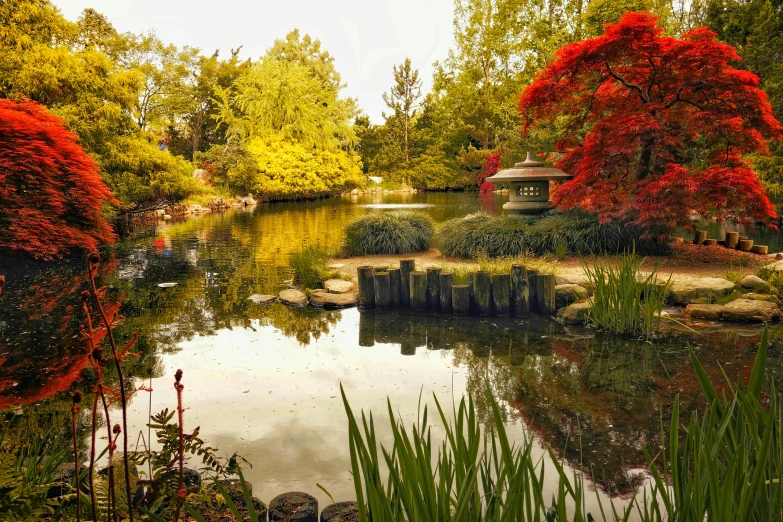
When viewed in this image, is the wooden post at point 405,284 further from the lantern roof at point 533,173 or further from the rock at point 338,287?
the lantern roof at point 533,173

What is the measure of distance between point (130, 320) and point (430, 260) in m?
4.25

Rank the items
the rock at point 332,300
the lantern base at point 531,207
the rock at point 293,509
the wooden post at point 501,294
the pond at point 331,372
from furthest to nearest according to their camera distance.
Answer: the lantern base at point 531,207 → the rock at point 332,300 → the wooden post at point 501,294 → the pond at point 331,372 → the rock at point 293,509

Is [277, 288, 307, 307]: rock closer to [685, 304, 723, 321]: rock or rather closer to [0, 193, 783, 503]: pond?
[0, 193, 783, 503]: pond

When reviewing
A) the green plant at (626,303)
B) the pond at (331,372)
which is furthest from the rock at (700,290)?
the green plant at (626,303)

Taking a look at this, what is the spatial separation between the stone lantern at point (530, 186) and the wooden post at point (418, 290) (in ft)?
13.8

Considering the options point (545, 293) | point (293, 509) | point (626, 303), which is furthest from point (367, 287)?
point (293, 509)

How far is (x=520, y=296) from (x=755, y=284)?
7.77ft

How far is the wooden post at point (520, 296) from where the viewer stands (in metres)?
5.70

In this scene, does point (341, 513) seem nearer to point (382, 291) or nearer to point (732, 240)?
point (382, 291)

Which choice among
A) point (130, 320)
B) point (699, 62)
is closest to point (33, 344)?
point (130, 320)

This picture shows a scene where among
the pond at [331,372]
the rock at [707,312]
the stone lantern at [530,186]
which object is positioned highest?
the stone lantern at [530,186]

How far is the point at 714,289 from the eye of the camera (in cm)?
575

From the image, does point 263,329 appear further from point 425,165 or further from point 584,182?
point 425,165

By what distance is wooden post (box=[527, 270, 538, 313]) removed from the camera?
18.7 ft
